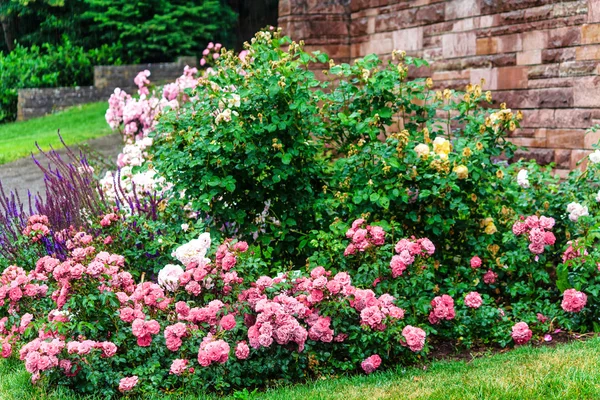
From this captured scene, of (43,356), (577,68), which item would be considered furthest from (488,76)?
(43,356)

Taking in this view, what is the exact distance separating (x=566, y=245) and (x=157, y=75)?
12.4 meters

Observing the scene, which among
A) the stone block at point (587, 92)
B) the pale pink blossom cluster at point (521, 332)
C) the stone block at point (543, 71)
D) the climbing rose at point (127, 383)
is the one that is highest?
the stone block at point (543, 71)

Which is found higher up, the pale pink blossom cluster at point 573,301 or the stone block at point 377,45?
the stone block at point 377,45

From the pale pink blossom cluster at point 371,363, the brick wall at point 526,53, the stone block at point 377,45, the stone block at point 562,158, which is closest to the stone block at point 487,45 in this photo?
the brick wall at point 526,53

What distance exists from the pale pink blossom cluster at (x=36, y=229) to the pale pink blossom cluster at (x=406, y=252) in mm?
2212

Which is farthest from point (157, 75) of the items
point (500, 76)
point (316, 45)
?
point (500, 76)

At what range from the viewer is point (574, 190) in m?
5.34

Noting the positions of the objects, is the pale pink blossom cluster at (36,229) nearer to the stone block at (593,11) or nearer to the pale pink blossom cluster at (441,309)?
the pale pink blossom cluster at (441,309)

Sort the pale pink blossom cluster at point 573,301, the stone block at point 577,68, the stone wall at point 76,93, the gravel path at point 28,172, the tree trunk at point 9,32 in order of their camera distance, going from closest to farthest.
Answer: the pale pink blossom cluster at point 573,301 → the stone block at point 577,68 → the gravel path at point 28,172 → the stone wall at point 76,93 → the tree trunk at point 9,32

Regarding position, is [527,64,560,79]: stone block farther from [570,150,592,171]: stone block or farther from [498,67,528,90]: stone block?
[570,150,592,171]: stone block

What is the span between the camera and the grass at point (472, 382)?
3.48 m

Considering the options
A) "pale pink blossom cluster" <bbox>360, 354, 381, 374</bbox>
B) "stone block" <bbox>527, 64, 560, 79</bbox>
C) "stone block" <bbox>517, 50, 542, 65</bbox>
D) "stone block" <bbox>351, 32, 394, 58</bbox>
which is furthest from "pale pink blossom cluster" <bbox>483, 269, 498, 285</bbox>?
"stone block" <bbox>351, 32, 394, 58</bbox>

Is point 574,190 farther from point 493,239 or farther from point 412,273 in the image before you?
point 412,273

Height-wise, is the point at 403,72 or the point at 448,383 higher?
the point at 403,72
